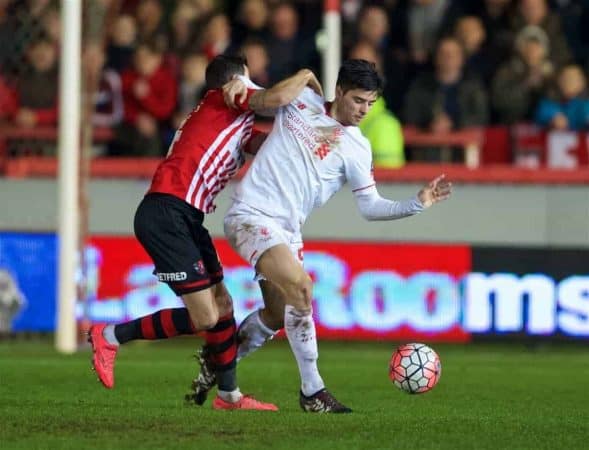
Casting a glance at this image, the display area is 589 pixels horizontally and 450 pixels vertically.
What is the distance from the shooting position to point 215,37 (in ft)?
60.5

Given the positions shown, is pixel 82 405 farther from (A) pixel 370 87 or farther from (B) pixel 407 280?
(B) pixel 407 280

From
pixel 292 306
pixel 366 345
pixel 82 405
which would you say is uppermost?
pixel 292 306

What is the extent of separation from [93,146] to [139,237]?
8700 millimetres

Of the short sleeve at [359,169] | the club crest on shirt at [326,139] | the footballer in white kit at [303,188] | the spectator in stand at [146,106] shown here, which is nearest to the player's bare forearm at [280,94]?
the footballer in white kit at [303,188]

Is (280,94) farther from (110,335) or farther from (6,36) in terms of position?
(6,36)

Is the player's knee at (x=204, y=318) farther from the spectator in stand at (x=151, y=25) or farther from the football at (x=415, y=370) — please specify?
the spectator in stand at (x=151, y=25)

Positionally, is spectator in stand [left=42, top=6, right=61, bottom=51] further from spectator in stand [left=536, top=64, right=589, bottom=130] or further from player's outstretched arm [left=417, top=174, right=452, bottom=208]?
player's outstretched arm [left=417, top=174, right=452, bottom=208]

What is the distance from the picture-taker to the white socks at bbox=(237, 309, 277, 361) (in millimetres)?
10141

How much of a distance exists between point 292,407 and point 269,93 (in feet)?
6.60

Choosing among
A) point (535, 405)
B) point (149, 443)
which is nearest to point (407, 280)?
point (535, 405)

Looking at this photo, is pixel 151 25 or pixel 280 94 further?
pixel 151 25

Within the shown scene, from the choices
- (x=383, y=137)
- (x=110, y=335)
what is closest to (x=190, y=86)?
(x=383, y=137)

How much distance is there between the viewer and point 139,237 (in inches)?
382

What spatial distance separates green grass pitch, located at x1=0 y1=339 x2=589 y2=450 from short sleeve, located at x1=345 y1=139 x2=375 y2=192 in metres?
1.40
